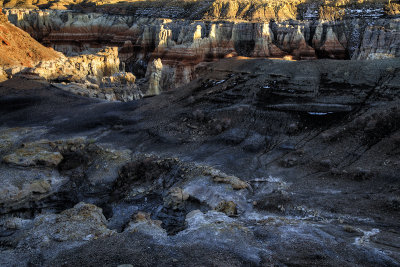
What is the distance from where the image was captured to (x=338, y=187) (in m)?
9.97

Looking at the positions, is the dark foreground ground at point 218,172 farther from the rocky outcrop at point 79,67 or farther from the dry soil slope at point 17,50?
the dry soil slope at point 17,50

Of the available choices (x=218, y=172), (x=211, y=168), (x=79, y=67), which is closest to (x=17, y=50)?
(x=79, y=67)

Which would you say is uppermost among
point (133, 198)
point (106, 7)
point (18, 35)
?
point (106, 7)

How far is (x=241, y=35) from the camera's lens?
45375 mm

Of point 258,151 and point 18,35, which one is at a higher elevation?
point 18,35

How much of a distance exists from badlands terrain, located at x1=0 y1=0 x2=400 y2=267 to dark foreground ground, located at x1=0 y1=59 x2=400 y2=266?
5 centimetres

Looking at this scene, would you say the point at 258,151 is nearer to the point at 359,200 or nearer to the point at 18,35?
the point at 359,200

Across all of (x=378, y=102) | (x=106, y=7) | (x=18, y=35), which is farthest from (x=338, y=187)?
(x=106, y=7)

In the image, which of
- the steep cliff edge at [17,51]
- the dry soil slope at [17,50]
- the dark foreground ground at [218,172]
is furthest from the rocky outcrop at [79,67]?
the dark foreground ground at [218,172]

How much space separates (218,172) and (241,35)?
3758cm

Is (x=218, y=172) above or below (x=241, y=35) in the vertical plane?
below

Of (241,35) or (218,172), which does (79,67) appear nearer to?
(241,35)

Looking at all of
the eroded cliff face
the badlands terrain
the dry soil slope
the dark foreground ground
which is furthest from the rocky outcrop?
the dark foreground ground

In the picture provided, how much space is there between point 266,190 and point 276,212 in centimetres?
140
